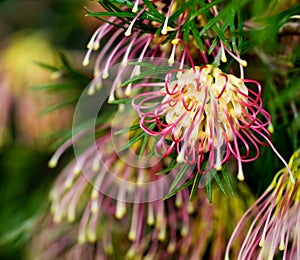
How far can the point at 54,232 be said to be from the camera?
610 millimetres

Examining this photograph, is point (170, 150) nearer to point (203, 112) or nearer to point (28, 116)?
point (203, 112)

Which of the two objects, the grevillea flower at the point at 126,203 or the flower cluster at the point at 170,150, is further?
the grevillea flower at the point at 126,203

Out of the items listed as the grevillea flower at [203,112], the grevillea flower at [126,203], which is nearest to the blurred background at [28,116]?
the grevillea flower at [126,203]

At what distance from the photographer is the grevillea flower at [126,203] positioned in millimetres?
522

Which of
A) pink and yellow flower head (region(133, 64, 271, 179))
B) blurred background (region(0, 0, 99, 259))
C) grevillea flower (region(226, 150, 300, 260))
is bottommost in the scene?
blurred background (region(0, 0, 99, 259))

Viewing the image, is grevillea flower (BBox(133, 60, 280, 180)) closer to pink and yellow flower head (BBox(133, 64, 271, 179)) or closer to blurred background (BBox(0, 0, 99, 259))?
pink and yellow flower head (BBox(133, 64, 271, 179))

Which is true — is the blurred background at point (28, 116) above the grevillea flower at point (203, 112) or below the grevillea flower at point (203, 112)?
below

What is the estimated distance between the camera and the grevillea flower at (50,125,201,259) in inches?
20.6

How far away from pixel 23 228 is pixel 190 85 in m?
0.32

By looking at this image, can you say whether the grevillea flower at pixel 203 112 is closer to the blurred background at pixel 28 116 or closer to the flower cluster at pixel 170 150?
the flower cluster at pixel 170 150

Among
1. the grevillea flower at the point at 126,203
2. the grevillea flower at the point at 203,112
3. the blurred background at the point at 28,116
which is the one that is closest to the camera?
A: the grevillea flower at the point at 203,112

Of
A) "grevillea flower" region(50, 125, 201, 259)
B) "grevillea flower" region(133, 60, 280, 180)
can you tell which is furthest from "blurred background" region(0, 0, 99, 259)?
"grevillea flower" region(133, 60, 280, 180)

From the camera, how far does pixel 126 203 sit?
55 centimetres

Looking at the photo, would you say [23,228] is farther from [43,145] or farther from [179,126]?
[179,126]
